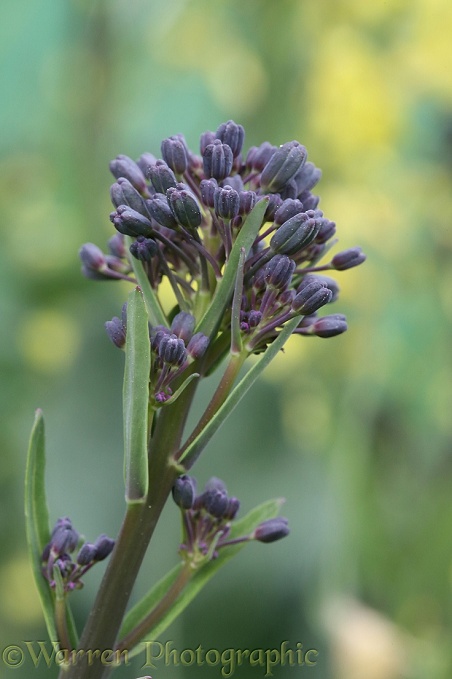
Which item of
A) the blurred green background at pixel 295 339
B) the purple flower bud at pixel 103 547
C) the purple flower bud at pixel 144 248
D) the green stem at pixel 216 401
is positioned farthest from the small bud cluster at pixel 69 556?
the blurred green background at pixel 295 339

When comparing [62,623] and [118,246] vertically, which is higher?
[118,246]

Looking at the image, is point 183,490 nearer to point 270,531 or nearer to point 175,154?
point 270,531

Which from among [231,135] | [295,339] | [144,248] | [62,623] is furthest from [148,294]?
[295,339]

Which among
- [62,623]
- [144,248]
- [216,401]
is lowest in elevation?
[62,623]

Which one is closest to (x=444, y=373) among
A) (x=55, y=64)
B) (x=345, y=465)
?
(x=345, y=465)

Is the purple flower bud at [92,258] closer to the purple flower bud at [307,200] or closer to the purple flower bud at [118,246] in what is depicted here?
the purple flower bud at [118,246]

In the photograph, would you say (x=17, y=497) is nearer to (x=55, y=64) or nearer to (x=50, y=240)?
(x=50, y=240)

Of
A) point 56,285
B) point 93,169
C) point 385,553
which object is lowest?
point 385,553

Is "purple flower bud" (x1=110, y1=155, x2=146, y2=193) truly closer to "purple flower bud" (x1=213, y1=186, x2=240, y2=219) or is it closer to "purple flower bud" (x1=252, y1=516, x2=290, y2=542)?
"purple flower bud" (x1=213, y1=186, x2=240, y2=219)
